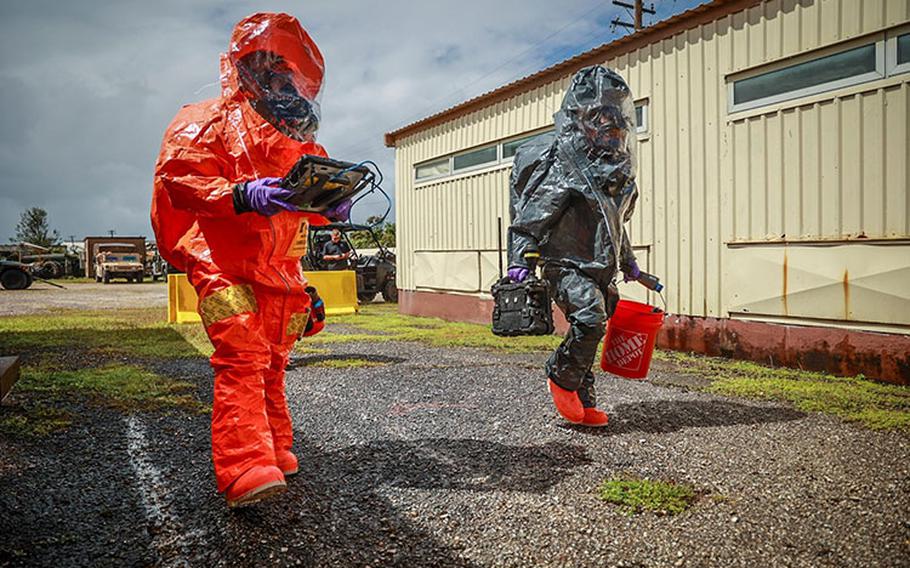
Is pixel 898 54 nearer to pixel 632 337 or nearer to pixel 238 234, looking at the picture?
pixel 632 337

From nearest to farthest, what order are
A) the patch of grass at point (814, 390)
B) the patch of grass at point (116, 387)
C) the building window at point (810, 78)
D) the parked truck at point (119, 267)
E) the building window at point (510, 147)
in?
the patch of grass at point (814, 390)
the patch of grass at point (116, 387)
the building window at point (810, 78)
the building window at point (510, 147)
the parked truck at point (119, 267)

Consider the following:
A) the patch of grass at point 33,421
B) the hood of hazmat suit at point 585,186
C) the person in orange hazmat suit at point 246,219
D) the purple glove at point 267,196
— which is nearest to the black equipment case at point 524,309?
the hood of hazmat suit at point 585,186

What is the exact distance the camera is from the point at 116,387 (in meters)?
5.45

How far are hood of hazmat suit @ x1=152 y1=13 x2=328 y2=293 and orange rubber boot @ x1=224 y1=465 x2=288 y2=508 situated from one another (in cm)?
76

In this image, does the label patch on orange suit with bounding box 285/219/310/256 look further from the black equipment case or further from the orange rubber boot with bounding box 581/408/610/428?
the orange rubber boot with bounding box 581/408/610/428

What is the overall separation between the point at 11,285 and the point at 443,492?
26.3 m

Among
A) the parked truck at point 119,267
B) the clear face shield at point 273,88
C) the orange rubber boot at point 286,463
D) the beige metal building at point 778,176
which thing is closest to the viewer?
the clear face shield at point 273,88

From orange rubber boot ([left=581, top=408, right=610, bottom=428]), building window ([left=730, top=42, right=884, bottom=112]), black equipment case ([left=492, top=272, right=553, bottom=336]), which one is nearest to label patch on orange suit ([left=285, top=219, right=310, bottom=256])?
black equipment case ([left=492, top=272, right=553, bottom=336])

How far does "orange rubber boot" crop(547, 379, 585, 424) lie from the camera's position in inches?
156

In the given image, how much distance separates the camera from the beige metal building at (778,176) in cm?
567

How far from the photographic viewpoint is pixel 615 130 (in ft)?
13.0

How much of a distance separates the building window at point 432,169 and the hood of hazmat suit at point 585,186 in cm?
759

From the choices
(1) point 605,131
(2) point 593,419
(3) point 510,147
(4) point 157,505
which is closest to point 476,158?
(3) point 510,147

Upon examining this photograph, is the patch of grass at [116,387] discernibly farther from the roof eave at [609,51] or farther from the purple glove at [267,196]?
the roof eave at [609,51]
